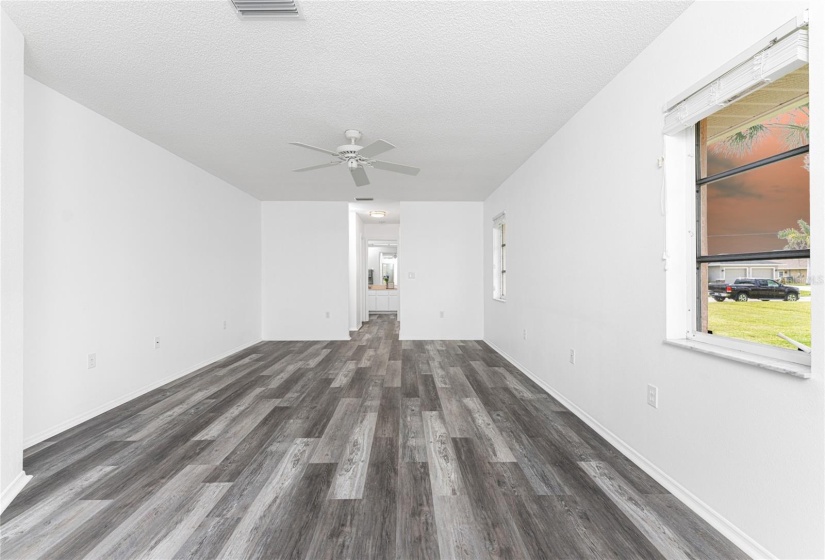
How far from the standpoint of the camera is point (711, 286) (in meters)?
1.78

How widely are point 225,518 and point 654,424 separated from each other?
224cm

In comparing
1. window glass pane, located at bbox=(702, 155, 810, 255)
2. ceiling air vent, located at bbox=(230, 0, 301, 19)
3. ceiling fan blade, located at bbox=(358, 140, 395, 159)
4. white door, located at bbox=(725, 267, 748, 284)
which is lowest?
white door, located at bbox=(725, 267, 748, 284)

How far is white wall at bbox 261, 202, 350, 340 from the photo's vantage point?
20.7 feet

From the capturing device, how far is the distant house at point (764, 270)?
1.34 metres

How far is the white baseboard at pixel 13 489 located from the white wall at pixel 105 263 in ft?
1.93

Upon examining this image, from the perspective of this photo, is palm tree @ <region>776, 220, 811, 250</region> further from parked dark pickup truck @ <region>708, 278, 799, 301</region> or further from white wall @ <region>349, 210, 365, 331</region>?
white wall @ <region>349, 210, 365, 331</region>

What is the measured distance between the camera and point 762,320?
4.95 ft

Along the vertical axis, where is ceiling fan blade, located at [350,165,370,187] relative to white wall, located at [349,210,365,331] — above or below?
above

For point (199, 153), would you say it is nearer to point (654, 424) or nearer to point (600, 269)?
point (600, 269)

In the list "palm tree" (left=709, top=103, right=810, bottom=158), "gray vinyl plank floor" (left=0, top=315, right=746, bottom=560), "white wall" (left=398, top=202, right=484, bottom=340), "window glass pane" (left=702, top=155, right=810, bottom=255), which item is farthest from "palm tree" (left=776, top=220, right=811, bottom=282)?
"white wall" (left=398, top=202, right=484, bottom=340)

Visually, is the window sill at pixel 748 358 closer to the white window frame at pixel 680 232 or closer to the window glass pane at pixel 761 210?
the white window frame at pixel 680 232

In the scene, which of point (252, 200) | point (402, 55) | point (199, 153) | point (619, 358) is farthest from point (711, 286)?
point (252, 200)

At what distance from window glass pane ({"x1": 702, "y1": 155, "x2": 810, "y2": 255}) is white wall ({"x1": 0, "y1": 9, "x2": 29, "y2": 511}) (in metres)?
3.59

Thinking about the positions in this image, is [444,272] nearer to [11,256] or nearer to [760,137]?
[760,137]
